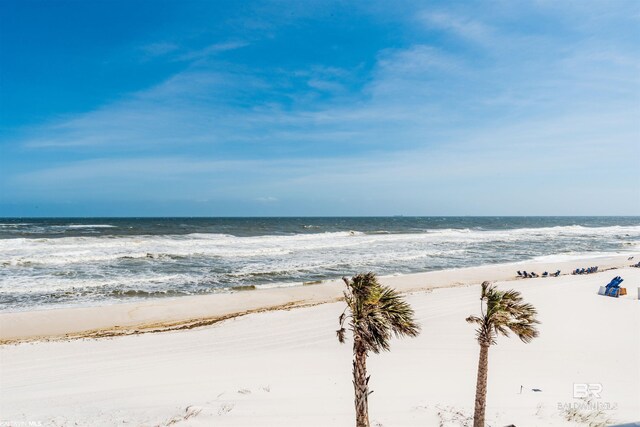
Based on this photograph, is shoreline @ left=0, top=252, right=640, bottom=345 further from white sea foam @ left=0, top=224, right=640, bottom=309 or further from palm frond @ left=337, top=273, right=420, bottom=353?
palm frond @ left=337, top=273, right=420, bottom=353

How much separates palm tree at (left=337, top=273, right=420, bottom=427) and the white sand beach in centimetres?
342

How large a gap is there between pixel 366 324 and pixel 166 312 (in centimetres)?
1511

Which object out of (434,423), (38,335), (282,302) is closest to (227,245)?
(282,302)

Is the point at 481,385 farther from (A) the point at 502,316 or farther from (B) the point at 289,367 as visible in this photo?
(B) the point at 289,367

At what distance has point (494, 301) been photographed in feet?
25.0

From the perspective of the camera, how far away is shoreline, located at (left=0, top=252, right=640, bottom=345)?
1614 cm

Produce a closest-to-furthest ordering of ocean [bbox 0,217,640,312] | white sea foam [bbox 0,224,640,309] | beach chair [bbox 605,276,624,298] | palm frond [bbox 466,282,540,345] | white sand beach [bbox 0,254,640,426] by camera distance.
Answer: palm frond [bbox 466,282,540,345] < white sand beach [bbox 0,254,640,426] < beach chair [bbox 605,276,624,298] < ocean [bbox 0,217,640,312] < white sea foam [bbox 0,224,640,309]

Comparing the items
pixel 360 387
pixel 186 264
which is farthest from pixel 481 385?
pixel 186 264

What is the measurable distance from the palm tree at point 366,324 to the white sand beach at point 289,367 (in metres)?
3.42

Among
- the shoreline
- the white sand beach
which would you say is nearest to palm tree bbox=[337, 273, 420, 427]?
the white sand beach

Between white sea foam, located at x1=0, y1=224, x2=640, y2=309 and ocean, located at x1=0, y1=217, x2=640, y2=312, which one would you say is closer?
ocean, located at x1=0, y1=217, x2=640, y2=312

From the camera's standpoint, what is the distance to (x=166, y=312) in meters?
19.0

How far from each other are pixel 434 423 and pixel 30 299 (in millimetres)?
20768

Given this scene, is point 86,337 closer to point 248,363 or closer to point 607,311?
point 248,363
